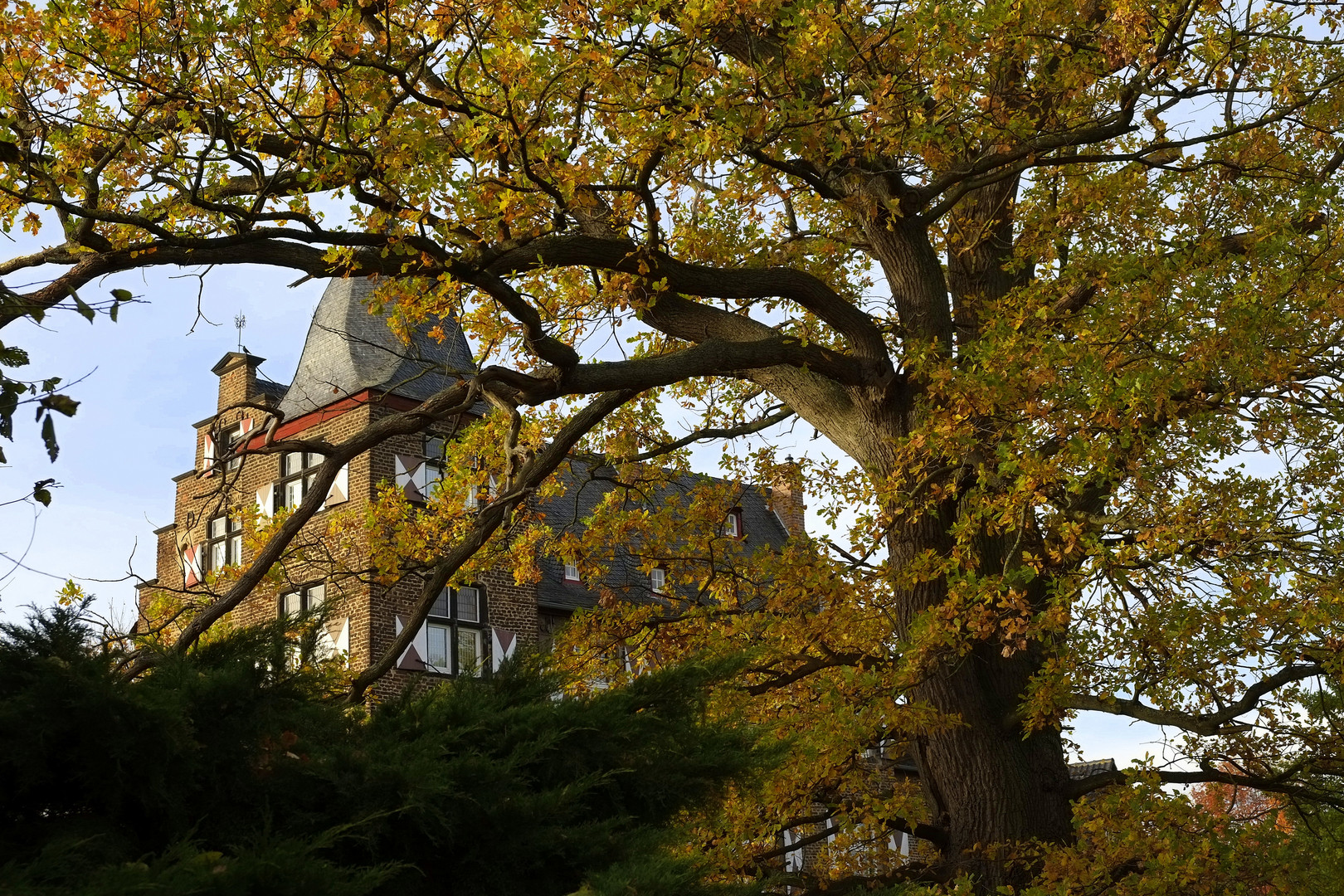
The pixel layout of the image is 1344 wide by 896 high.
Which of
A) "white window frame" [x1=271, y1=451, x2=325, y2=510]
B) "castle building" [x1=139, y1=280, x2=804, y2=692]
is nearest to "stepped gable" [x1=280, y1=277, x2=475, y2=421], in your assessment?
"castle building" [x1=139, y1=280, x2=804, y2=692]

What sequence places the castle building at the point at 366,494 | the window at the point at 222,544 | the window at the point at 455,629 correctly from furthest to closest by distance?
the window at the point at 222,544 → the window at the point at 455,629 → the castle building at the point at 366,494

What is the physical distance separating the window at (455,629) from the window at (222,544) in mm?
4263

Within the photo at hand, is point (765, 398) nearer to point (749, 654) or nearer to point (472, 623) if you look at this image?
point (749, 654)

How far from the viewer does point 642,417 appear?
12.5 metres

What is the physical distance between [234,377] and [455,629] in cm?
780

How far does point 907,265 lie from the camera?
35.6 feet

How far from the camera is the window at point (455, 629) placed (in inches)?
904

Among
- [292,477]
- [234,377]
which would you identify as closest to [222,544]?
[292,477]

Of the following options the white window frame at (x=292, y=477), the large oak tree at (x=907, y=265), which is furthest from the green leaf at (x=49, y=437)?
the white window frame at (x=292, y=477)

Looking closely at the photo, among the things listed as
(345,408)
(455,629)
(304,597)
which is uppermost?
(345,408)

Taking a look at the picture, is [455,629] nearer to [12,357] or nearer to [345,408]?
[345,408]

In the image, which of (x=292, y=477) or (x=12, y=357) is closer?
(x=12, y=357)

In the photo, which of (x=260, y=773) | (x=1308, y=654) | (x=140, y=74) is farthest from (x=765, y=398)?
(x=260, y=773)

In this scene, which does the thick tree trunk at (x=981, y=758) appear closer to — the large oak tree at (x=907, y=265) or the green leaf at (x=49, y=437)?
the large oak tree at (x=907, y=265)
